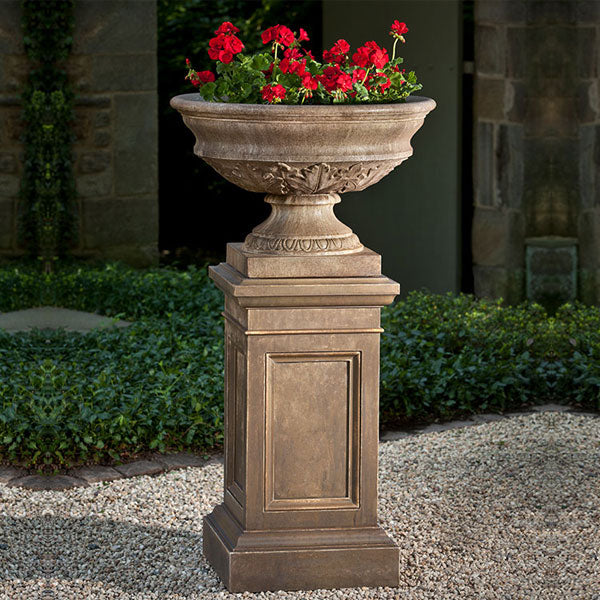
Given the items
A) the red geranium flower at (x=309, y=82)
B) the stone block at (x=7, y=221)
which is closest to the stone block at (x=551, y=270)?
the stone block at (x=7, y=221)

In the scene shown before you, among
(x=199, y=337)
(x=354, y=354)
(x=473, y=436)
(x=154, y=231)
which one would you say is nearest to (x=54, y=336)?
(x=199, y=337)

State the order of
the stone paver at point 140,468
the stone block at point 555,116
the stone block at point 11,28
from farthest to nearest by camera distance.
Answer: the stone block at point 11,28
the stone block at point 555,116
the stone paver at point 140,468

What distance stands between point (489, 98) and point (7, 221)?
11.4ft

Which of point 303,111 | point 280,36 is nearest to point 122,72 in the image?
point 280,36

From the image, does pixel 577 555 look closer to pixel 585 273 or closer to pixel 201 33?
pixel 585 273

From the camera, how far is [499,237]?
7.59 m

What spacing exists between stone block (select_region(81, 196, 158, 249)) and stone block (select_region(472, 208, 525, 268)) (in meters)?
2.41

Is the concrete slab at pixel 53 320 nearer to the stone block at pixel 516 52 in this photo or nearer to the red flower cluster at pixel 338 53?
the stone block at pixel 516 52

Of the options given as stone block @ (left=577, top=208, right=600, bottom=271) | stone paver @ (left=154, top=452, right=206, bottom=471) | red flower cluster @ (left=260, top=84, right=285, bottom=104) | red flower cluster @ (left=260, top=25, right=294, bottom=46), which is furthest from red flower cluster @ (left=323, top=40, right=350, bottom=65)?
stone block @ (left=577, top=208, right=600, bottom=271)

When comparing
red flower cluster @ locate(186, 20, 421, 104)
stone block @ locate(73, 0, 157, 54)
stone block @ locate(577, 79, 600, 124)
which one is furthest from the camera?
stone block @ locate(73, 0, 157, 54)

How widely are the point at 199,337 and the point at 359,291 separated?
10.3 ft

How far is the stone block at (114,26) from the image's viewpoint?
8.10 metres

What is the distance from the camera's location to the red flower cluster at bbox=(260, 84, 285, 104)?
3494mm

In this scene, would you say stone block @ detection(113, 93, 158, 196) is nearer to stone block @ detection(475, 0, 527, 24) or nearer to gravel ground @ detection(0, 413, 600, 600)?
stone block @ detection(475, 0, 527, 24)
